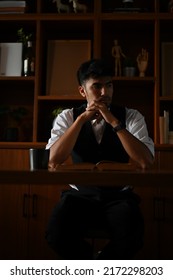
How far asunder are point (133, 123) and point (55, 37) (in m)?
1.43

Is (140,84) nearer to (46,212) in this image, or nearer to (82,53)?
(82,53)

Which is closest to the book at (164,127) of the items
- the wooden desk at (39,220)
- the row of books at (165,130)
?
the row of books at (165,130)

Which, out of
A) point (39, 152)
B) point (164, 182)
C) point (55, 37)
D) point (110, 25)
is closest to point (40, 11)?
point (55, 37)

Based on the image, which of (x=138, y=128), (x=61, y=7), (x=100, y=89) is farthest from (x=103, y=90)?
(x=61, y=7)

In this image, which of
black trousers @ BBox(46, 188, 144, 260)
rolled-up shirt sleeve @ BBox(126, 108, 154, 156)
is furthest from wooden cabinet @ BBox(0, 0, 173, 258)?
black trousers @ BBox(46, 188, 144, 260)

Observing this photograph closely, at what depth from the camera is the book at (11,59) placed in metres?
2.94

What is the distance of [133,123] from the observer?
2.05 m

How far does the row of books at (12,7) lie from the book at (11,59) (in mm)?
241

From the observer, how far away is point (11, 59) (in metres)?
2.95

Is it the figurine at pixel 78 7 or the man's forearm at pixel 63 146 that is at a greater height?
the figurine at pixel 78 7

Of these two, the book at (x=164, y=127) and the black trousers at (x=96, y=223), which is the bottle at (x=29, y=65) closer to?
the book at (x=164, y=127)

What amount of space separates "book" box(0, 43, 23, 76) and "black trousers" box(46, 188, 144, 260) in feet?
4.66

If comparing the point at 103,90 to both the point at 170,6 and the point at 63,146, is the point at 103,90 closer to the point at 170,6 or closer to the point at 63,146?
the point at 63,146

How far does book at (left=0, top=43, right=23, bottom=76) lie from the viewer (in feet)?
9.64
